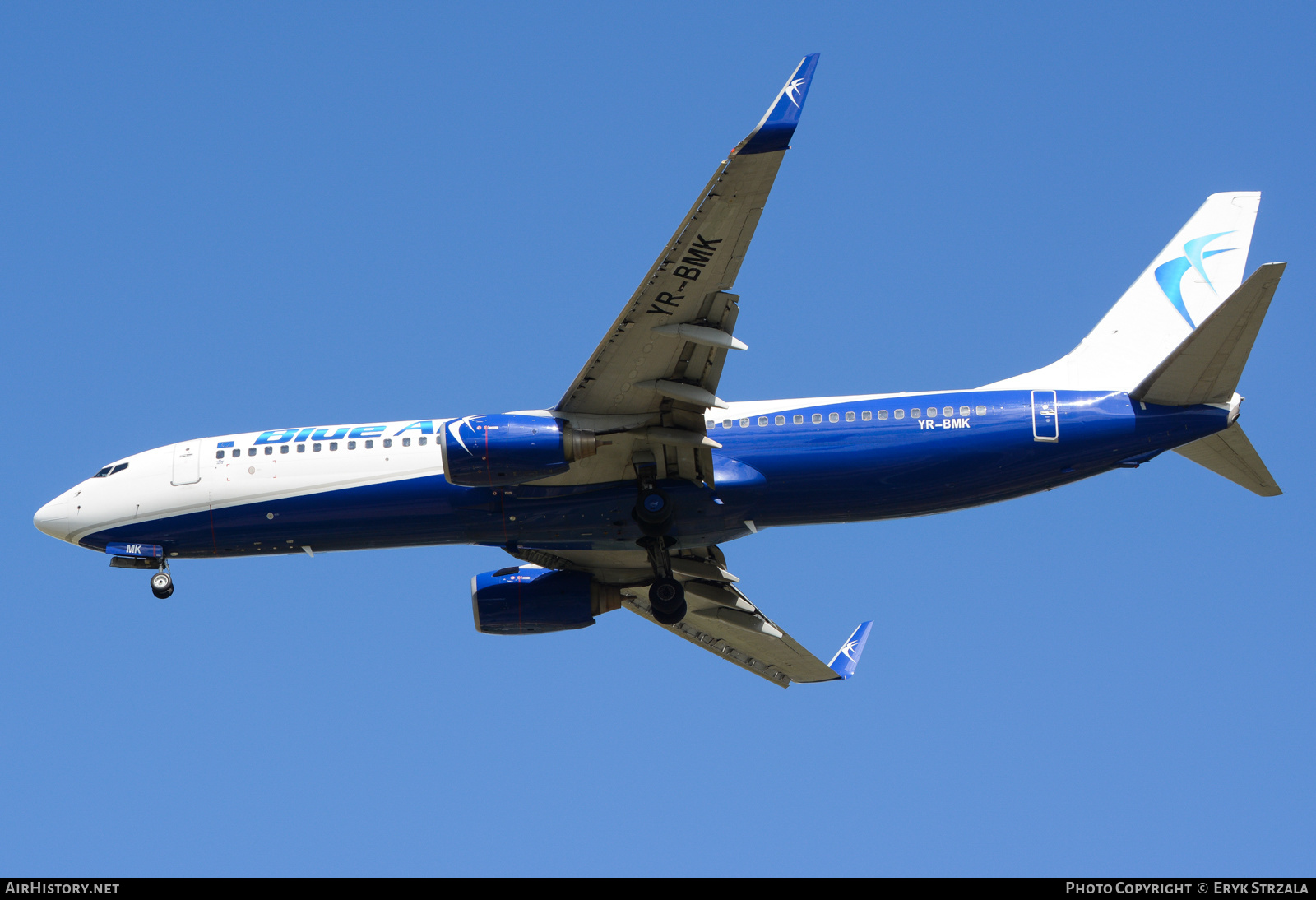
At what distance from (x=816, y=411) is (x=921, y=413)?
1.99 meters

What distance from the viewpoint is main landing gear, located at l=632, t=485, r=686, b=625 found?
91.5 ft

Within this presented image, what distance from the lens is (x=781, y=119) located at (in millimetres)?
21891

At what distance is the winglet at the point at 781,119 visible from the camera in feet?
71.8

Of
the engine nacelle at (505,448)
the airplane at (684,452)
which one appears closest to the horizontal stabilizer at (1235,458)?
the airplane at (684,452)

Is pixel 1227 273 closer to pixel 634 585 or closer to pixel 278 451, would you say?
pixel 634 585

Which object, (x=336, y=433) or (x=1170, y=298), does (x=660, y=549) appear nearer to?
(x=336, y=433)

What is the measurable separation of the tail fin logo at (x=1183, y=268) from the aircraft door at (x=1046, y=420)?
4554 mm

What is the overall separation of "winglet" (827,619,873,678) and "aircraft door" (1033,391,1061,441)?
9.22 meters

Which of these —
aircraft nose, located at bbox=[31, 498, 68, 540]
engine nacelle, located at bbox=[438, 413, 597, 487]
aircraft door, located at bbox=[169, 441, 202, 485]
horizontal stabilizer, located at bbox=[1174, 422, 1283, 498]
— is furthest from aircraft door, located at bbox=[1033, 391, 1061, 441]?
aircraft nose, located at bbox=[31, 498, 68, 540]

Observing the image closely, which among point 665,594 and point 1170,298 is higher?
point 1170,298

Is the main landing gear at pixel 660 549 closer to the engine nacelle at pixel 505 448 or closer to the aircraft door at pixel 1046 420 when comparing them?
the engine nacelle at pixel 505 448

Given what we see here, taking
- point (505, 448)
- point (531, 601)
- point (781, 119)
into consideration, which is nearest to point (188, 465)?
point (531, 601)

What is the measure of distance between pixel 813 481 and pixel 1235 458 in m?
8.13
